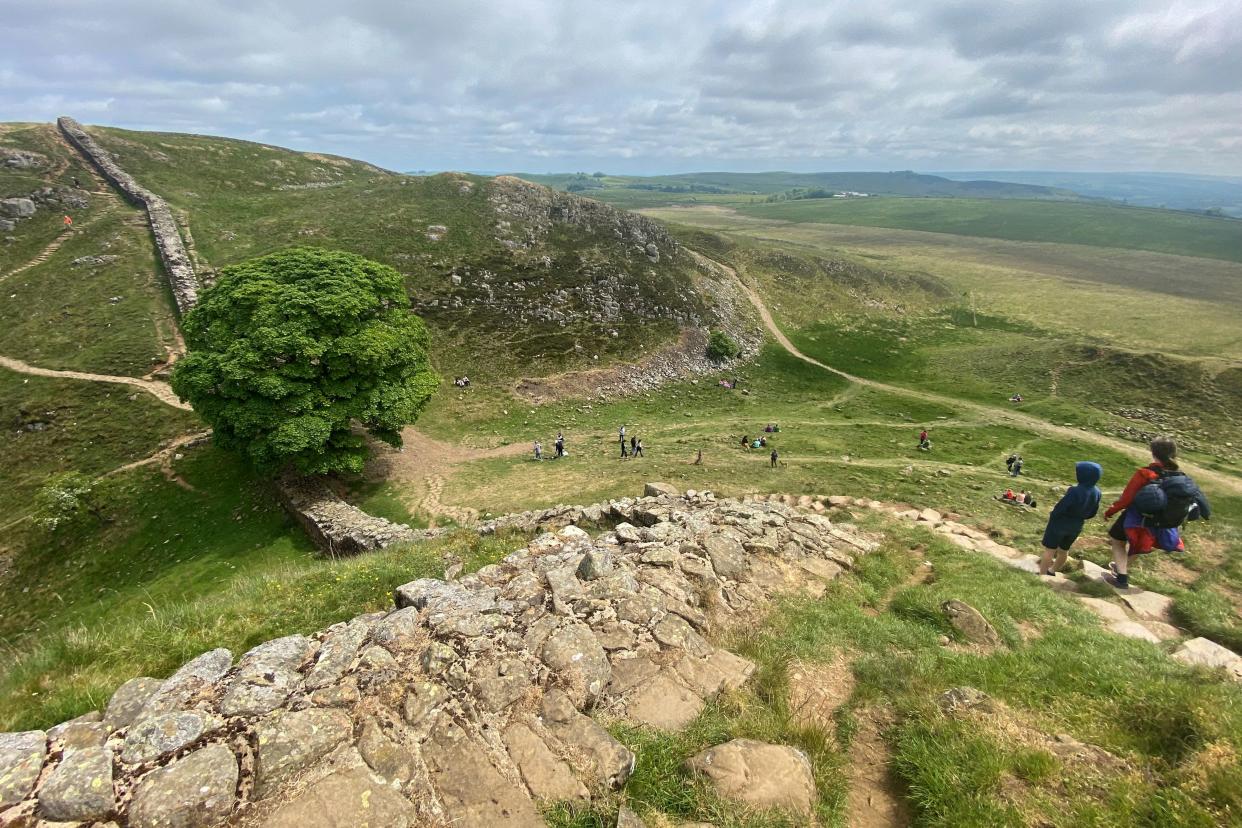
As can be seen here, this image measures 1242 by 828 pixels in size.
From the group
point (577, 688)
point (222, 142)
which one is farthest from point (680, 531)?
point (222, 142)

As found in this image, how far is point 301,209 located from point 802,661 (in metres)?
67.9

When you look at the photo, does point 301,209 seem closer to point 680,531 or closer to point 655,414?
point 655,414

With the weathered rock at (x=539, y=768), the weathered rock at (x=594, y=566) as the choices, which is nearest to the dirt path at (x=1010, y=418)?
the weathered rock at (x=594, y=566)

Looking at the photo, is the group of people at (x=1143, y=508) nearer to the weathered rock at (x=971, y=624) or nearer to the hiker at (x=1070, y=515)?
the hiker at (x=1070, y=515)

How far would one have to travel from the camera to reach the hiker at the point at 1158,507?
477 inches

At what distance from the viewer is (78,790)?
16.5 ft

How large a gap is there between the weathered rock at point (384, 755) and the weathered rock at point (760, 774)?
3250mm

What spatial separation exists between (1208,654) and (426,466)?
101ft

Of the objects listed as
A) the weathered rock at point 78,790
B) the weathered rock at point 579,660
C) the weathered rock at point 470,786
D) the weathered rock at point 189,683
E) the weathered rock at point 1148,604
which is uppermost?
the weathered rock at point 78,790

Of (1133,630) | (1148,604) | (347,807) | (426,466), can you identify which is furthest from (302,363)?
(1148,604)

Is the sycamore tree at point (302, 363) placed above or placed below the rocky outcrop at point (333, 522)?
above

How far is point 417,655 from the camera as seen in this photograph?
7691mm

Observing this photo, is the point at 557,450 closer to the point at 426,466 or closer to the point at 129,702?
the point at 426,466

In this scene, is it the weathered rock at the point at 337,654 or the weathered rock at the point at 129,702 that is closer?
the weathered rock at the point at 129,702
